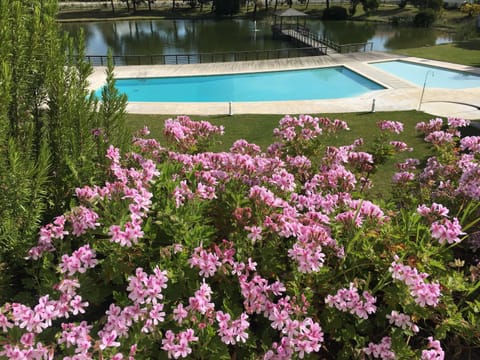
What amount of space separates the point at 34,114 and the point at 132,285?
2036mm

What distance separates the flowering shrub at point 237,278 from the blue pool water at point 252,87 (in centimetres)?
1698

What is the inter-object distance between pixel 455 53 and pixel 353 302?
3059 centimetres

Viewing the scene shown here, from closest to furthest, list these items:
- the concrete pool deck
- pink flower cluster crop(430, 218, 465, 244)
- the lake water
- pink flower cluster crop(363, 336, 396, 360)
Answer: pink flower cluster crop(363, 336, 396, 360), pink flower cluster crop(430, 218, 465, 244), the concrete pool deck, the lake water

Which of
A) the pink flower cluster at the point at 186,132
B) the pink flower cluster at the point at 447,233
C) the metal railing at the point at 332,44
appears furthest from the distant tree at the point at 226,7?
the pink flower cluster at the point at 447,233

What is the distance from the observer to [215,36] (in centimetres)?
4541

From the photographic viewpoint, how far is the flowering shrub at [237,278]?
2.22 meters

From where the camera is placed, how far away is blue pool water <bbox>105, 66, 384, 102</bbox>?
19891 millimetres

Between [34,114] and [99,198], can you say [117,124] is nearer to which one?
[34,114]

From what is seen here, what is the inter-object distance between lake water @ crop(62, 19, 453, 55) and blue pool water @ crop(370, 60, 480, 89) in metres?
11.0

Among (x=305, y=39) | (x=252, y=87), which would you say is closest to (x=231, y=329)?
(x=252, y=87)

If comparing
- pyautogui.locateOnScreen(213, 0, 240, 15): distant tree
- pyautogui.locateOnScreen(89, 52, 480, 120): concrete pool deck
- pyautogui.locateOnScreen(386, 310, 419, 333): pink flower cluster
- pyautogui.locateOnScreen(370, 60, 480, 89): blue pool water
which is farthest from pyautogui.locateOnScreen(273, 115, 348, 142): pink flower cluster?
pyautogui.locateOnScreen(213, 0, 240, 15): distant tree

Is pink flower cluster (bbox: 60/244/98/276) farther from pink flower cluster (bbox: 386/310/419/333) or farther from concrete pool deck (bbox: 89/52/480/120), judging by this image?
concrete pool deck (bbox: 89/52/480/120)

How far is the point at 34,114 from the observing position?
3.32 m

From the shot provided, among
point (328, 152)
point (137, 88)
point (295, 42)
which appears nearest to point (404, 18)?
point (295, 42)
